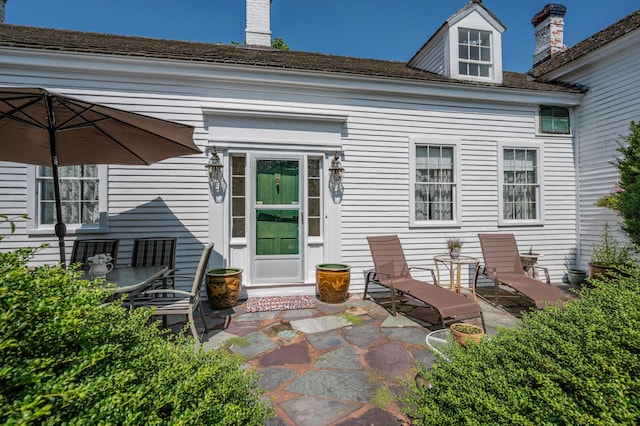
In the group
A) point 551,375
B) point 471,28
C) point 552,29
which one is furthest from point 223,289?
point 552,29

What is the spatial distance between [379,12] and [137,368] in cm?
1023

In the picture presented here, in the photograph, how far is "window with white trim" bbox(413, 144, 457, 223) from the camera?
20.0ft

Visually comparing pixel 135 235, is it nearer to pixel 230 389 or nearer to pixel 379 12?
pixel 230 389

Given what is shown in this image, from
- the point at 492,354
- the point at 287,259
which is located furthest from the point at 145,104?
the point at 492,354

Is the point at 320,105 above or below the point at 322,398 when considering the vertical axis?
above

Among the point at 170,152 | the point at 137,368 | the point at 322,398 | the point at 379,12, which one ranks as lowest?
the point at 322,398

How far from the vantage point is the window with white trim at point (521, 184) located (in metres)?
6.44

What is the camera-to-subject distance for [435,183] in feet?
20.1

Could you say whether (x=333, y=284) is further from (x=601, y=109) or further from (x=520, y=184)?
(x=601, y=109)

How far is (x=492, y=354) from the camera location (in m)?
1.72

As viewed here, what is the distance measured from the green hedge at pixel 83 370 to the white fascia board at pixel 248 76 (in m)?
4.74

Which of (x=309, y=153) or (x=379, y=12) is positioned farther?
(x=379, y=12)

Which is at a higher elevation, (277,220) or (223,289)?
(277,220)

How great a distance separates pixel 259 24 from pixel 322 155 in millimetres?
4670
